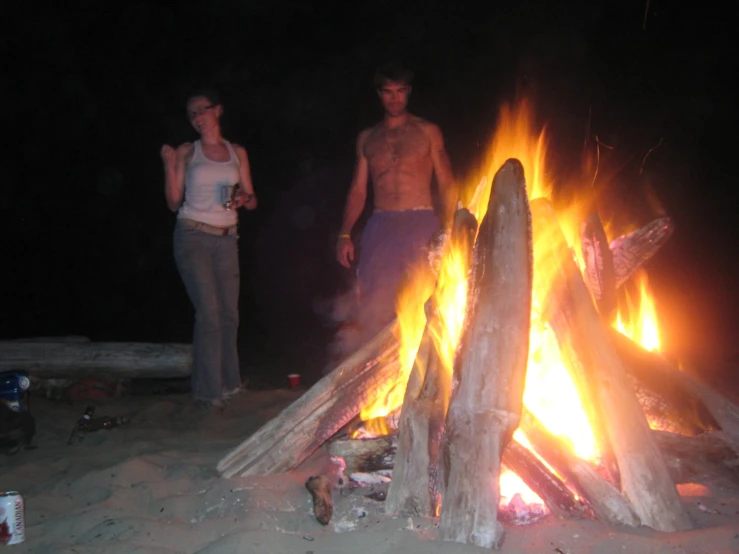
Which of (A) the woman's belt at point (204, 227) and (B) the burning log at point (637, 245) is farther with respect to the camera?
(A) the woman's belt at point (204, 227)

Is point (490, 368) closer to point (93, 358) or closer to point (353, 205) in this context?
point (353, 205)

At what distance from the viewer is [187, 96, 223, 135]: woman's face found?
4.87 metres

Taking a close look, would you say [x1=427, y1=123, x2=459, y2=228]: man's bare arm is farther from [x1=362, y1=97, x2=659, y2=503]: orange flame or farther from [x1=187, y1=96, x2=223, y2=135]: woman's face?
[x1=187, y1=96, x2=223, y2=135]: woman's face

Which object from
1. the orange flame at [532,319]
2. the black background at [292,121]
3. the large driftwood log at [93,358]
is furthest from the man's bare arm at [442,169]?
the black background at [292,121]

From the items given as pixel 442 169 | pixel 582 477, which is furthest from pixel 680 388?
pixel 442 169

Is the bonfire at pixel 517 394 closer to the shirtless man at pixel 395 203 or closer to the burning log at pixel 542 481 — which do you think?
the burning log at pixel 542 481

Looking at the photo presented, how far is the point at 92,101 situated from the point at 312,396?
29.2ft

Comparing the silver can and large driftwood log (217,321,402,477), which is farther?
A: large driftwood log (217,321,402,477)

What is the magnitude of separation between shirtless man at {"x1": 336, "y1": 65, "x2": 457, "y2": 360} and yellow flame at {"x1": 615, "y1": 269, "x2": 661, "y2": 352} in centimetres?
152

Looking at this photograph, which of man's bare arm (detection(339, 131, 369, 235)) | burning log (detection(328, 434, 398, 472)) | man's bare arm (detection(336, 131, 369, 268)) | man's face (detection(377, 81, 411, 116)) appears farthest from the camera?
man's bare arm (detection(339, 131, 369, 235))

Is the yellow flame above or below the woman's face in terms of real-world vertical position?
below

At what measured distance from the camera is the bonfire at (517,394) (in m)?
2.35

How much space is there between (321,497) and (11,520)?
4.13 feet

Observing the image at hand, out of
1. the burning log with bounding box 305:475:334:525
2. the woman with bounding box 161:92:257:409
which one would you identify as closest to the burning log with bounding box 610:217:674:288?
the burning log with bounding box 305:475:334:525
